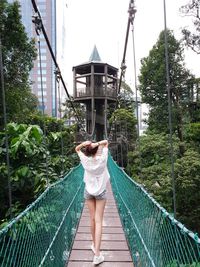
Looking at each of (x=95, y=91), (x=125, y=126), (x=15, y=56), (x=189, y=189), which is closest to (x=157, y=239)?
(x=189, y=189)

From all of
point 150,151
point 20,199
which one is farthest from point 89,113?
point 20,199

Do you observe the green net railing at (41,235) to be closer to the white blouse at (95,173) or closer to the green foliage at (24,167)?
the white blouse at (95,173)

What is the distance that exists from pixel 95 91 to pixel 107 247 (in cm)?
1430

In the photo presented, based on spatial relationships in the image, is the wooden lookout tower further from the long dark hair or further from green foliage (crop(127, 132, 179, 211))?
the long dark hair

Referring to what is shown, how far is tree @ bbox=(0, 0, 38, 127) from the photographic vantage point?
7505 mm

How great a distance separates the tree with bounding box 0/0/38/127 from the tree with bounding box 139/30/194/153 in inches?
172

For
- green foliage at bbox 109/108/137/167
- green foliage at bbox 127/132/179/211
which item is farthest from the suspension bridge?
green foliage at bbox 109/108/137/167

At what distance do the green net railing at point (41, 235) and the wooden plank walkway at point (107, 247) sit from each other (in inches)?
2.6

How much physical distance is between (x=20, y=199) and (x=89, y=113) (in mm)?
13738

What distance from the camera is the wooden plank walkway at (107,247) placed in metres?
2.05

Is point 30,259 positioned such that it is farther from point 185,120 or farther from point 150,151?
point 185,120

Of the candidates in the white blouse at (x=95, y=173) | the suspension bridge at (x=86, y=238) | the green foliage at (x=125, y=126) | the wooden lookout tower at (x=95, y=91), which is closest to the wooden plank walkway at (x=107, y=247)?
the suspension bridge at (x=86, y=238)

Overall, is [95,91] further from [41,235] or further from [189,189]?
[41,235]

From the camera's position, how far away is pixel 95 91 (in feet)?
53.8
